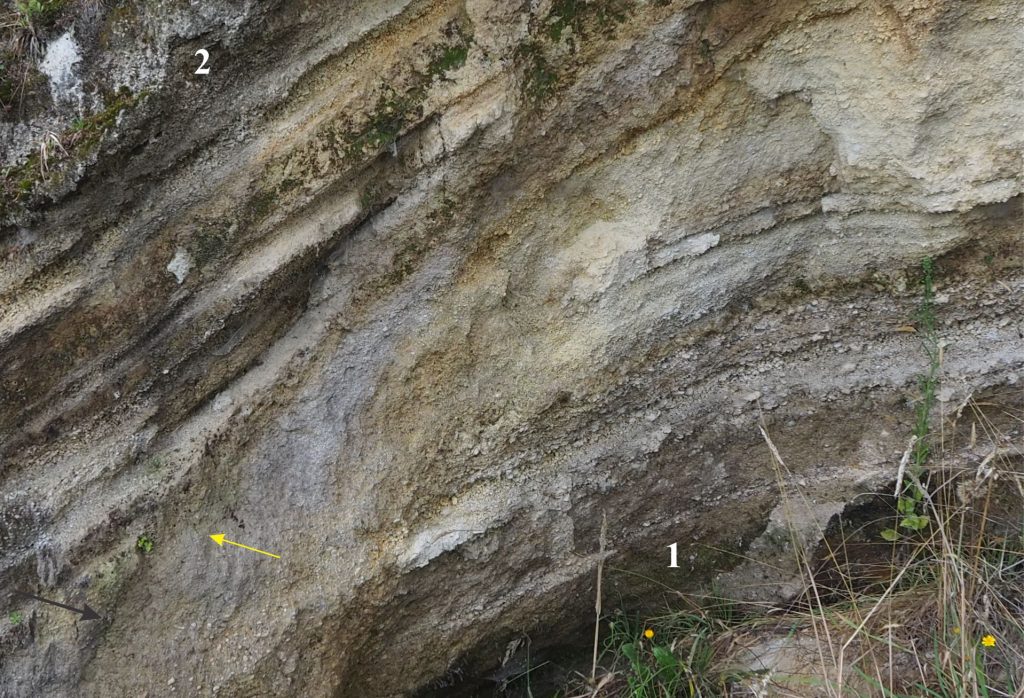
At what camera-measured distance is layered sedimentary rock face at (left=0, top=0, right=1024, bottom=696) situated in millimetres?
2002

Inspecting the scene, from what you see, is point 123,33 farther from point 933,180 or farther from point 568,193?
point 933,180

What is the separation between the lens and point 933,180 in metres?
2.13

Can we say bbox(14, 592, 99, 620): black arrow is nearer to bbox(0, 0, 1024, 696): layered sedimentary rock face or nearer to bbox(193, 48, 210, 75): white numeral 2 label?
bbox(0, 0, 1024, 696): layered sedimentary rock face

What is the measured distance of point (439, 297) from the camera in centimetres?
221

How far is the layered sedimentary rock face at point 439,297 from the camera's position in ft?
6.57

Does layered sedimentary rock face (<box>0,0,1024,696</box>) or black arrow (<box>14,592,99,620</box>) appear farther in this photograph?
black arrow (<box>14,592,99,620</box>)

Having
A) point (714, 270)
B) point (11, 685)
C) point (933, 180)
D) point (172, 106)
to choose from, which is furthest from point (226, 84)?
point (933, 180)

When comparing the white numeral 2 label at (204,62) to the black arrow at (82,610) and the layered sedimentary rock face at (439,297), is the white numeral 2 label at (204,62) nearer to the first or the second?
the layered sedimentary rock face at (439,297)

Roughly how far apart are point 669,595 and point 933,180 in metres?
1.38

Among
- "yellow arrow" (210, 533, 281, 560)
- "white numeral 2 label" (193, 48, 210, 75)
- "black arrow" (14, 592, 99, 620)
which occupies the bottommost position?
"yellow arrow" (210, 533, 281, 560)

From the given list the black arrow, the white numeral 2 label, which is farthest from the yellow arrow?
the white numeral 2 label

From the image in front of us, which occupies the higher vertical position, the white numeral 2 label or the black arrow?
the white numeral 2 label

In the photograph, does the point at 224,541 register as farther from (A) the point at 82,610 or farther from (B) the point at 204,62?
(B) the point at 204,62

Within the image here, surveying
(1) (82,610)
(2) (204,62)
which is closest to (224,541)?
(1) (82,610)
